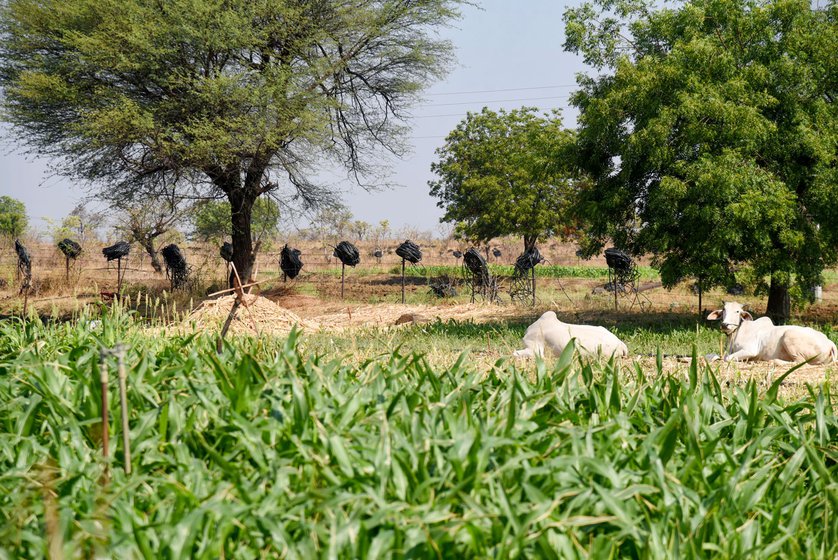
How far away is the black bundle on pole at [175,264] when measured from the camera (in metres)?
26.9

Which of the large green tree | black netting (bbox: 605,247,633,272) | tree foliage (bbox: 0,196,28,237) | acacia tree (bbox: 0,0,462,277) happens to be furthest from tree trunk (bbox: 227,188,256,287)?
tree foliage (bbox: 0,196,28,237)

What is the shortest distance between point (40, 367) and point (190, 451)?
1386 mm

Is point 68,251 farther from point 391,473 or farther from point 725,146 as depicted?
point 391,473

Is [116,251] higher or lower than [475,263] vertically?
higher

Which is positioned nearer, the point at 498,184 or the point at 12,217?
the point at 498,184

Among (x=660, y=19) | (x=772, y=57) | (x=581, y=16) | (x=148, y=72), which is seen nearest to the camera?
(x=772, y=57)

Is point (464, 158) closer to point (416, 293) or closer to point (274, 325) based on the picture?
point (416, 293)

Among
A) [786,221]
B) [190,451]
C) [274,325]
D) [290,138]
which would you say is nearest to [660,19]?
[786,221]

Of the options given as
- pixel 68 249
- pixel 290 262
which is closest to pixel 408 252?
pixel 290 262

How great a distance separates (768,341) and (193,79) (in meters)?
17.1

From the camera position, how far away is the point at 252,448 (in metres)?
2.98

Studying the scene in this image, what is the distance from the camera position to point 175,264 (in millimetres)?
27062

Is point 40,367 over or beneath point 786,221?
beneath

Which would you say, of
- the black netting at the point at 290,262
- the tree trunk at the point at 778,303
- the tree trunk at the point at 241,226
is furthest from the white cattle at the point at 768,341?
the black netting at the point at 290,262
